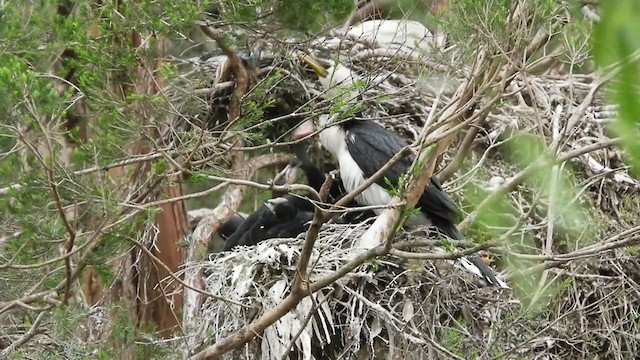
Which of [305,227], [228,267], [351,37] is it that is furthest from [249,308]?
[351,37]

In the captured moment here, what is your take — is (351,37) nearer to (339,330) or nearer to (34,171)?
(339,330)

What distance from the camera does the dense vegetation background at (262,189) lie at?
2875 mm

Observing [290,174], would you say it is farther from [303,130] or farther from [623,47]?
[623,47]

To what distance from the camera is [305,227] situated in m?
4.48

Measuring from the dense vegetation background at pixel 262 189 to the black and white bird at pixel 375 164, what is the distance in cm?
14

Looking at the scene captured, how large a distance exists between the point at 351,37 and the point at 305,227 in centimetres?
124

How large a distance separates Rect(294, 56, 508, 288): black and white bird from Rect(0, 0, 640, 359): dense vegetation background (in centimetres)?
14

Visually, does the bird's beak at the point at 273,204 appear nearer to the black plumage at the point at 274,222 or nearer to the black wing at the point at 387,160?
the black plumage at the point at 274,222

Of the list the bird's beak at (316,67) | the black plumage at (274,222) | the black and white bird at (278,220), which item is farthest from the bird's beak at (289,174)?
the bird's beak at (316,67)

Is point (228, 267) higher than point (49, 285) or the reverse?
the reverse

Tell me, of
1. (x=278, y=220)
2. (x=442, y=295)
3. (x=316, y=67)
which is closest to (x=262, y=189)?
(x=442, y=295)

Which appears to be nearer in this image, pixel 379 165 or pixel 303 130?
pixel 379 165

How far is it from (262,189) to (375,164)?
1822mm

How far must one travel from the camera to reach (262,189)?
8.85 feet
